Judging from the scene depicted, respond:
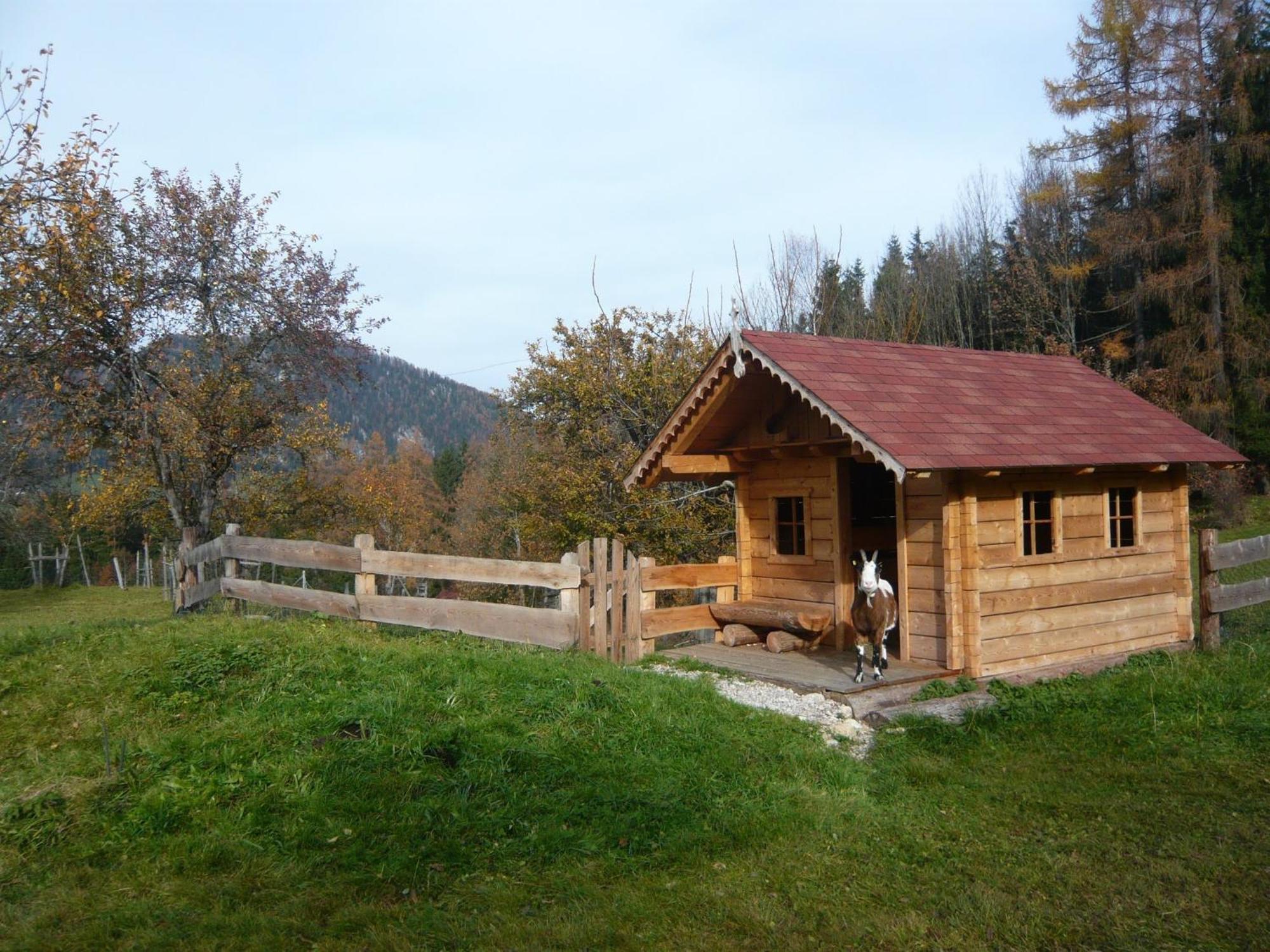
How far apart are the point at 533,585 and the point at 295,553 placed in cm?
378

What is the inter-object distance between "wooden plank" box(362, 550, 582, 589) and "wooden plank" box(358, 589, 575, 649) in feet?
0.94

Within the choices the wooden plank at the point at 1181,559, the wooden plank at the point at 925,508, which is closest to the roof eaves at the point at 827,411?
the wooden plank at the point at 925,508

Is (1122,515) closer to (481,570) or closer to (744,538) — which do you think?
(744,538)

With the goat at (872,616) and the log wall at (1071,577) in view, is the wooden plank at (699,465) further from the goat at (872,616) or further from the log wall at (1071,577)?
the log wall at (1071,577)

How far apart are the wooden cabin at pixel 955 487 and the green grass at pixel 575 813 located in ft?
5.89

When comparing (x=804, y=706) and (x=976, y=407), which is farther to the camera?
(x=976, y=407)

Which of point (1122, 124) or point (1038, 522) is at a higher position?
point (1122, 124)

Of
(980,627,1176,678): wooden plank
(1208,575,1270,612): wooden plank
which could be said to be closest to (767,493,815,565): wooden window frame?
(980,627,1176,678): wooden plank

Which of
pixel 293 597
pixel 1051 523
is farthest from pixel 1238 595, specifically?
pixel 293 597

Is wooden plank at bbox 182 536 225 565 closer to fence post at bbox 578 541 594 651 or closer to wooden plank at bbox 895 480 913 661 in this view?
fence post at bbox 578 541 594 651

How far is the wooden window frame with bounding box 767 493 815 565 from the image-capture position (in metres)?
11.9

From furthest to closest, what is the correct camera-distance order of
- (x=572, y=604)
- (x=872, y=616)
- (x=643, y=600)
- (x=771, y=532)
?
(x=771, y=532)
(x=643, y=600)
(x=572, y=604)
(x=872, y=616)

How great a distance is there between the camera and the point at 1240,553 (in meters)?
11.5

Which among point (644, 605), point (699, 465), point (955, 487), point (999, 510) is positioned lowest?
point (644, 605)
